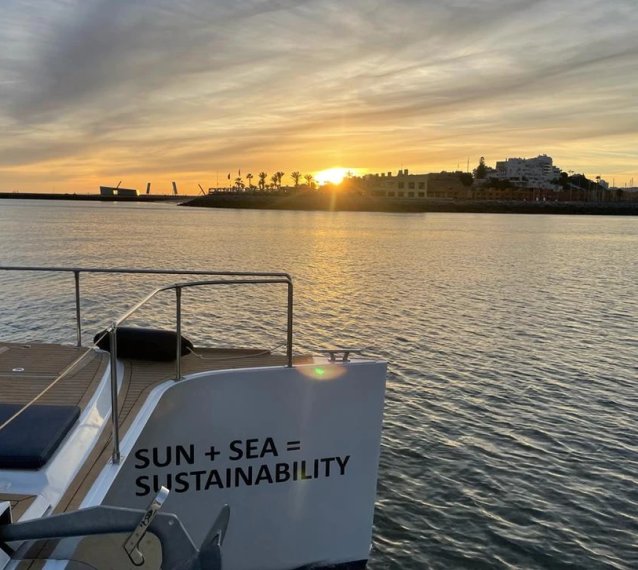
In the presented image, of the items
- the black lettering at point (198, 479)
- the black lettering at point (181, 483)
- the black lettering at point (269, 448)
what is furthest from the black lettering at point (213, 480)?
the black lettering at point (269, 448)

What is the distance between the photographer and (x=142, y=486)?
16.3 feet

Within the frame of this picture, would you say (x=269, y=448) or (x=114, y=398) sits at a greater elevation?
(x=114, y=398)

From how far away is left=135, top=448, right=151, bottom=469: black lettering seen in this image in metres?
4.91

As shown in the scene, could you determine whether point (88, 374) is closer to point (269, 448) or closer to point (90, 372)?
point (90, 372)

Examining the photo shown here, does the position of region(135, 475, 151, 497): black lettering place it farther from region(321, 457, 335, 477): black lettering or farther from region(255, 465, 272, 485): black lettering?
region(321, 457, 335, 477): black lettering

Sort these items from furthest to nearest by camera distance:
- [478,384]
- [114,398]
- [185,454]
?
[478,384]
[185,454]
[114,398]

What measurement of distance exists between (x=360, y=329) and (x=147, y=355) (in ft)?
41.2

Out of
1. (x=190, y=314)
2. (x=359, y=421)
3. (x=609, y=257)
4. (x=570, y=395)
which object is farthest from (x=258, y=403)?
(x=609, y=257)

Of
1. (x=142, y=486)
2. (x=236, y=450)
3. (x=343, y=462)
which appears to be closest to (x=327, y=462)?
(x=343, y=462)

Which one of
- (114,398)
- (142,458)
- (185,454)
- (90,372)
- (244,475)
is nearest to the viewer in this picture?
(114,398)

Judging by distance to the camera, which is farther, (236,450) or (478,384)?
(478,384)

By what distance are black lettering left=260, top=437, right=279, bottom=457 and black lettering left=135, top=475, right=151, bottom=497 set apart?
1036 millimetres

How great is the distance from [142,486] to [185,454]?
432mm

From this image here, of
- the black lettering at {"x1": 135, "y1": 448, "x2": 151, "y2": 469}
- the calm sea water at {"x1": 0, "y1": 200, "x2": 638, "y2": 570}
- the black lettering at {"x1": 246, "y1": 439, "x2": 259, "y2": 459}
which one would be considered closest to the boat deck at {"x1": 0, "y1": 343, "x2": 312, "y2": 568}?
the black lettering at {"x1": 135, "y1": 448, "x2": 151, "y2": 469}
